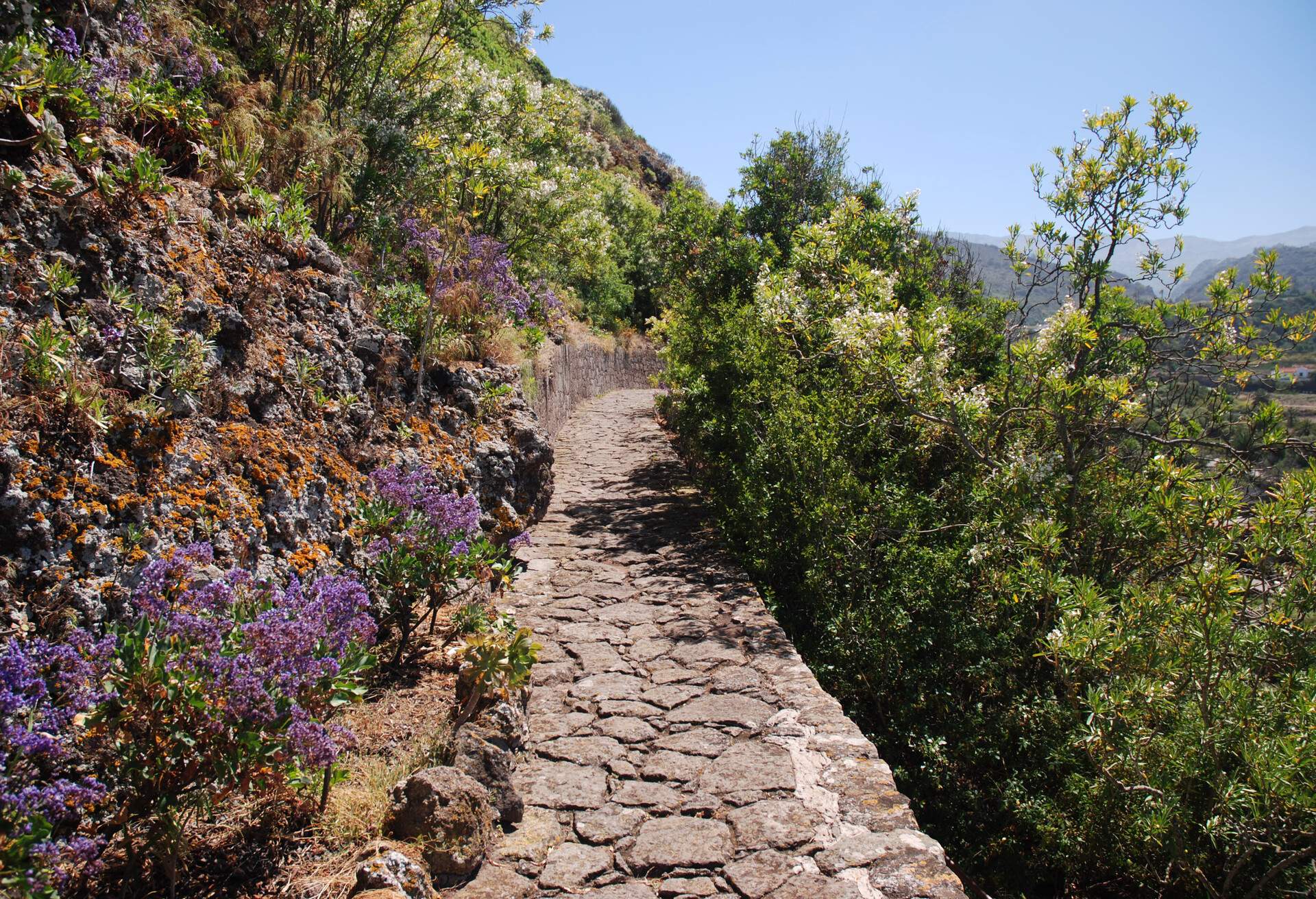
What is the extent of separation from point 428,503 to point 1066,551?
449cm

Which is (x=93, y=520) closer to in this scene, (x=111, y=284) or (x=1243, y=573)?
(x=111, y=284)

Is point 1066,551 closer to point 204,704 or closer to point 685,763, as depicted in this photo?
point 685,763

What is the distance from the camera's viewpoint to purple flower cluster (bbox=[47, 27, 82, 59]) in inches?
153

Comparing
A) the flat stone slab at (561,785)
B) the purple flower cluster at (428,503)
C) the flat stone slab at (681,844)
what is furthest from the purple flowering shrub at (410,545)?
the flat stone slab at (681,844)

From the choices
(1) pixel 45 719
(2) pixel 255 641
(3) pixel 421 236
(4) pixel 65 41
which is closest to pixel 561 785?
(2) pixel 255 641

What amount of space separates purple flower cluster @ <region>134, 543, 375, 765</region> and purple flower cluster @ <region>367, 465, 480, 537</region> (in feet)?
4.32

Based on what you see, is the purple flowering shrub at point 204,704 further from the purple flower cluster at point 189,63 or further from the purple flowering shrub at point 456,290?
the purple flower cluster at point 189,63

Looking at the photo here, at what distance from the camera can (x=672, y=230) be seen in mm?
11562

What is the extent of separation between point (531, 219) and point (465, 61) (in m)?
2.70

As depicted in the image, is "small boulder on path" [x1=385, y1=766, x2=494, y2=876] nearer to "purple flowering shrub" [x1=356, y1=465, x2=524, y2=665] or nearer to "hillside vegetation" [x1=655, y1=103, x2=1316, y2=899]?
"purple flowering shrub" [x1=356, y1=465, x2=524, y2=665]

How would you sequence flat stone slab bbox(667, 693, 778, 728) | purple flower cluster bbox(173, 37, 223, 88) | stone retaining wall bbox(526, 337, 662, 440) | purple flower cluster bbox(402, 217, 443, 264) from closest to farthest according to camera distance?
flat stone slab bbox(667, 693, 778, 728)
purple flower cluster bbox(173, 37, 223, 88)
purple flower cluster bbox(402, 217, 443, 264)
stone retaining wall bbox(526, 337, 662, 440)

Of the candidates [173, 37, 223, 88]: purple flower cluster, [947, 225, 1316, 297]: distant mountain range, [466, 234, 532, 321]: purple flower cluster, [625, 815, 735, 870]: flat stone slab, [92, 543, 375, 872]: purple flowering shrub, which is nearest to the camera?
[92, 543, 375, 872]: purple flowering shrub

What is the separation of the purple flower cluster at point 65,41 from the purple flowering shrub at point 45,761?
3.32m

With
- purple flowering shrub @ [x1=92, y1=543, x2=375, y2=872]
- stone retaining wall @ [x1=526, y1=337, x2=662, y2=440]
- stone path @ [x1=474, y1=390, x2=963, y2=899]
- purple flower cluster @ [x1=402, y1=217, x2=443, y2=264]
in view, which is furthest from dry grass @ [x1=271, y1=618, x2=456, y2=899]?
stone retaining wall @ [x1=526, y1=337, x2=662, y2=440]
